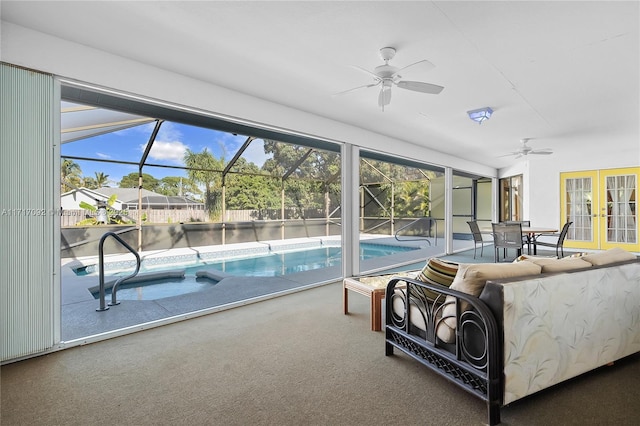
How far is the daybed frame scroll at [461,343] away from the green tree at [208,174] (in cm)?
718

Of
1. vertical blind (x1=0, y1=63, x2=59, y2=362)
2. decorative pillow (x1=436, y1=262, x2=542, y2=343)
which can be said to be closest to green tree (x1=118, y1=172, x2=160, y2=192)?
vertical blind (x1=0, y1=63, x2=59, y2=362)

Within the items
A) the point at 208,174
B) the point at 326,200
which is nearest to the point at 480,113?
the point at 326,200

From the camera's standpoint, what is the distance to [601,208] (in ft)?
26.1

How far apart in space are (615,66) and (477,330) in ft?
10.4

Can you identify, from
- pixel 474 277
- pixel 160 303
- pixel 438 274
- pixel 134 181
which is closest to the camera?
pixel 474 277

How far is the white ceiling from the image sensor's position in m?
2.23

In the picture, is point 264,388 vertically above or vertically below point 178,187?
below

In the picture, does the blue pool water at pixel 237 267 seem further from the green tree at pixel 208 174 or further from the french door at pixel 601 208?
the french door at pixel 601 208

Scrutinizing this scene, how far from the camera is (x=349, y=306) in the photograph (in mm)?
3654

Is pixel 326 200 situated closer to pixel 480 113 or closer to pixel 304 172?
pixel 304 172

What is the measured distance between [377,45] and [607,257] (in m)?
2.37

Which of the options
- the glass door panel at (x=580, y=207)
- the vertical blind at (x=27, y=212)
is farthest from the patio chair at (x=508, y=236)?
the vertical blind at (x=27, y=212)

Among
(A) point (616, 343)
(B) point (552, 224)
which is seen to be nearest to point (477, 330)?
(A) point (616, 343)

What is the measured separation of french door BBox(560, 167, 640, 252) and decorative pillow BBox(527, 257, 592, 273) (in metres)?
7.68
